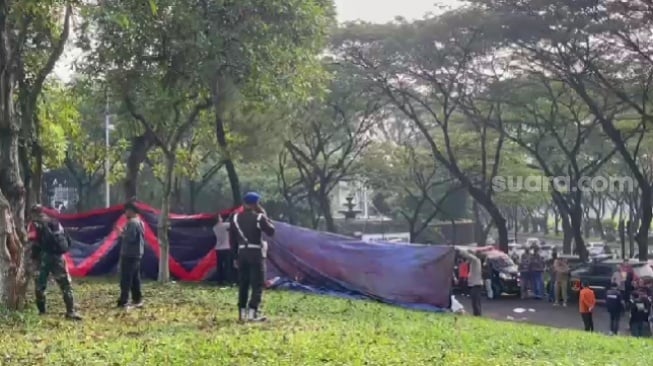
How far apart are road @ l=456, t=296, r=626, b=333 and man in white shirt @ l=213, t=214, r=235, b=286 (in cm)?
628

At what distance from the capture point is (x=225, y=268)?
58.0 ft

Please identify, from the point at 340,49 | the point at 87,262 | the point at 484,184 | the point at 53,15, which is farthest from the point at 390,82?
the point at 53,15

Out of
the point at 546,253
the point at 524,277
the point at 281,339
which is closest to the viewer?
the point at 281,339

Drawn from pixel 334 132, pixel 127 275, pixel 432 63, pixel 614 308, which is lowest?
pixel 614 308

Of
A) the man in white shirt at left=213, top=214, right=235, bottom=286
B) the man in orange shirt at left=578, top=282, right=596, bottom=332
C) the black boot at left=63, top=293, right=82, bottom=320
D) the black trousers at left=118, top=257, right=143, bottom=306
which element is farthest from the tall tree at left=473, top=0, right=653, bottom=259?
the black boot at left=63, top=293, right=82, bottom=320

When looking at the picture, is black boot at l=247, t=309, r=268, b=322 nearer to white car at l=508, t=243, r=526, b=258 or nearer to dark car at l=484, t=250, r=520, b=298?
dark car at l=484, t=250, r=520, b=298

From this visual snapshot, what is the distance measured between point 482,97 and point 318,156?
28.9 ft

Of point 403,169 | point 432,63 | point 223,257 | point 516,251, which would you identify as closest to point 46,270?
point 223,257

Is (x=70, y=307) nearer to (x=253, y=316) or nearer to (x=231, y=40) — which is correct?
(x=253, y=316)

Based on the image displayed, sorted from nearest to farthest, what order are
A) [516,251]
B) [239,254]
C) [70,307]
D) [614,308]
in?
[239,254], [70,307], [614,308], [516,251]

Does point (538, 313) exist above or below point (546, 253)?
below

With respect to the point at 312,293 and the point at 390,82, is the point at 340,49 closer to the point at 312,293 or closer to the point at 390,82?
the point at 390,82

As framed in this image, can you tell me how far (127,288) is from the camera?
1253cm

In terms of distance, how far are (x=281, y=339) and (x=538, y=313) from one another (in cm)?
1400
